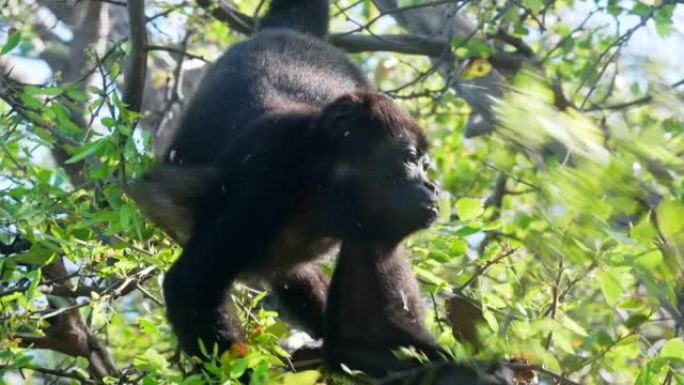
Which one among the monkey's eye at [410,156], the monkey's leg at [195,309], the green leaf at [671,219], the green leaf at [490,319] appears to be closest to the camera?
the green leaf at [671,219]

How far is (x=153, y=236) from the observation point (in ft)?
14.6

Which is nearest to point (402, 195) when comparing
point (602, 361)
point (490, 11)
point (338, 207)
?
point (338, 207)

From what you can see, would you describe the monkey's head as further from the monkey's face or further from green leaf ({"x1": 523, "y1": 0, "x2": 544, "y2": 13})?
green leaf ({"x1": 523, "y1": 0, "x2": 544, "y2": 13})

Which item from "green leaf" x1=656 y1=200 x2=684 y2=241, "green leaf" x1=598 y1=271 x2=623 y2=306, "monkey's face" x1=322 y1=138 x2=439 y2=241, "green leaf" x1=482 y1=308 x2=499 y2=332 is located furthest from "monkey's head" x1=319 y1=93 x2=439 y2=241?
"green leaf" x1=656 y1=200 x2=684 y2=241

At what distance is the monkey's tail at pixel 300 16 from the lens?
639cm

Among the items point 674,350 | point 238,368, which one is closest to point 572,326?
point 674,350

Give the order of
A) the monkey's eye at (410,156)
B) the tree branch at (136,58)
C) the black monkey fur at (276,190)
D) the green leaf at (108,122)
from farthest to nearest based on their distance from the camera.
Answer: the tree branch at (136,58)
the monkey's eye at (410,156)
the black monkey fur at (276,190)
the green leaf at (108,122)

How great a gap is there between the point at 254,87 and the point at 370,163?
2.74ft

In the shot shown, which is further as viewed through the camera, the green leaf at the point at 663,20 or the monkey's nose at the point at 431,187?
the green leaf at the point at 663,20

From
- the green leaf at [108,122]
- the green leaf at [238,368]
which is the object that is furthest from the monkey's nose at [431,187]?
the green leaf at [238,368]

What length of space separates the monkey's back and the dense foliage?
0.40 m

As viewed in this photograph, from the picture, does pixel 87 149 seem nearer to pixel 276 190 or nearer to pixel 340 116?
pixel 276 190

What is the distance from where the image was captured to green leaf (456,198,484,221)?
407 cm

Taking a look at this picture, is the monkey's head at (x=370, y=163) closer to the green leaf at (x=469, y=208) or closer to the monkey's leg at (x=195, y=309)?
the green leaf at (x=469, y=208)
